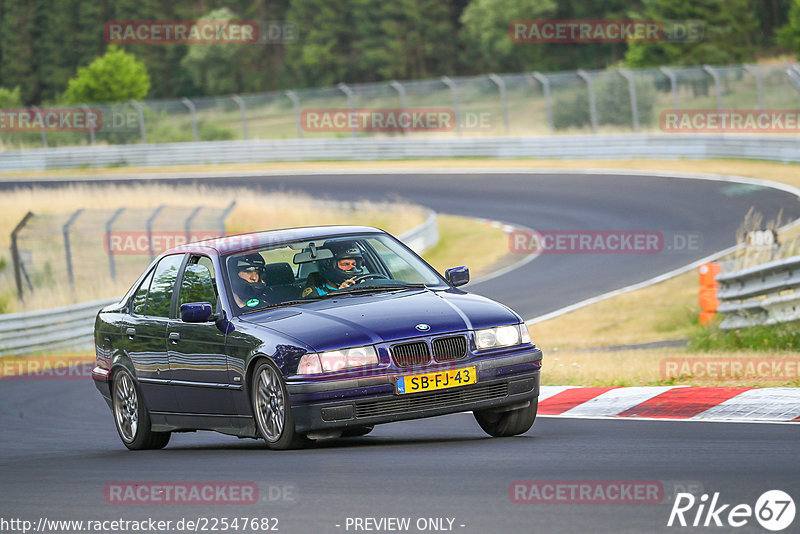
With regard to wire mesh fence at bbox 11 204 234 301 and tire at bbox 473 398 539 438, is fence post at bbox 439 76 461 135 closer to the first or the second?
wire mesh fence at bbox 11 204 234 301

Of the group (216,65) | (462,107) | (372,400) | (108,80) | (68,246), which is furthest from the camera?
(216,65)

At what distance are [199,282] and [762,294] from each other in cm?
760

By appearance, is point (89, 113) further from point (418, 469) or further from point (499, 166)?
point (418, 469)

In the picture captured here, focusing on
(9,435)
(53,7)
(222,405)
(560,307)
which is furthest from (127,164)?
(53,7)

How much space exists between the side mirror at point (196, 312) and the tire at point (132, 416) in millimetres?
1440

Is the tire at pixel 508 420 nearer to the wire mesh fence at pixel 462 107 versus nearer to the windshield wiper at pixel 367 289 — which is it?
the windshield wiper at pixel 367 289

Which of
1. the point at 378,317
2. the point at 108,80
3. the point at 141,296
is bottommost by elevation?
the point at 141,296

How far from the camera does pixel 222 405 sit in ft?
28.1

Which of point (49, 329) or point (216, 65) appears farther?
point (216, 65)

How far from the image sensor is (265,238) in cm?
911

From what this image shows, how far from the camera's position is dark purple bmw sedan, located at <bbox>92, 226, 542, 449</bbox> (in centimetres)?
771

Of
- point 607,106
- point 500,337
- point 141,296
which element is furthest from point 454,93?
point 500,337

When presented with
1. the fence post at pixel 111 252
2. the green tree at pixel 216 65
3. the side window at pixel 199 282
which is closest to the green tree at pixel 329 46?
the green tree at pixel 216 65

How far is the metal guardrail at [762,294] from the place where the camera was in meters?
13.4
